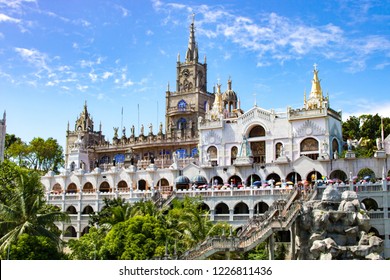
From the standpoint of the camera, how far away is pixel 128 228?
32594mm

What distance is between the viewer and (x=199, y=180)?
50.3 metres

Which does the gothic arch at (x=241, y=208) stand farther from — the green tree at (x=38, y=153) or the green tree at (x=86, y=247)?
the green tree at (x=38, y=153)

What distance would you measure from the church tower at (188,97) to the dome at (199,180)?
19330mm

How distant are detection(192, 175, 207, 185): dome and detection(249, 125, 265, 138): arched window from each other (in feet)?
23.1

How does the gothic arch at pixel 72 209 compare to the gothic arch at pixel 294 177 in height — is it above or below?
below

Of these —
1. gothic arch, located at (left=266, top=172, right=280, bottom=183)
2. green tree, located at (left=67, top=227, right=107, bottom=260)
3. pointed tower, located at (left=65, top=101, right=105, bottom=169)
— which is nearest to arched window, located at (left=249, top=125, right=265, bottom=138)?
gothic arch, located at (left=266, top=172, right=280, bottom=183)

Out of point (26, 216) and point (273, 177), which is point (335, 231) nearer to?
point (273, 177)

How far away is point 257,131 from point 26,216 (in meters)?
27.5

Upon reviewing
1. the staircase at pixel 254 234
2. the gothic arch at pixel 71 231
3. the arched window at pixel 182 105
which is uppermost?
the arched window at pixel 182 105

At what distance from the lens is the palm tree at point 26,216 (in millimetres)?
31609

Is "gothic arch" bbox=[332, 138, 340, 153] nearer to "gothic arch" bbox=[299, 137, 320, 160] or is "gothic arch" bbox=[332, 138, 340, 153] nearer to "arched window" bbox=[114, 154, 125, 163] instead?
"gothic arch" bbox=[299, 137, 320, 160]

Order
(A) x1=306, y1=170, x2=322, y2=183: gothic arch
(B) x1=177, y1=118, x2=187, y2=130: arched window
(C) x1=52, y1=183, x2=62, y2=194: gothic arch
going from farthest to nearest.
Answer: (B) x1=177, y1=118, x2=187, y2=130: arched window
(C) x1=52, y1=183, x2=62, y2=194: gothic arch
(A) x1=306, y1=170, x2=322, y2=183: gothic arch

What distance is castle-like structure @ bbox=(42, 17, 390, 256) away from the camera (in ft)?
143

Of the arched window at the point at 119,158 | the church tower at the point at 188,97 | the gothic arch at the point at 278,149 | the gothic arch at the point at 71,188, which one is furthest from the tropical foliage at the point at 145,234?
the arched window at the point at 119,158
